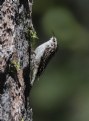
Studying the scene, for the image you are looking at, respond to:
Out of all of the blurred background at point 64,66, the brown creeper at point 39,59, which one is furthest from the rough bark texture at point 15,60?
the blurred background at point 64,66

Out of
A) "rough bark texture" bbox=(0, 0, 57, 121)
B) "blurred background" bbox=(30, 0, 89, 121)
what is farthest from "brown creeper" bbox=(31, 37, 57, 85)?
"blurred background" bbox=(30, 0, 89, 121)

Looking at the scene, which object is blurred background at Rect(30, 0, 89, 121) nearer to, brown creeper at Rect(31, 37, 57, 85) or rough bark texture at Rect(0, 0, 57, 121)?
brown creeper at Rect(31, 37, 57, 85)

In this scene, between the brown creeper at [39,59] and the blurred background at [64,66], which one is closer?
the brown creeper at [39,59]

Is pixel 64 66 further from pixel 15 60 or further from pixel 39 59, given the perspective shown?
pixel 15 60

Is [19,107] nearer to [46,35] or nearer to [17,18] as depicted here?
[17,18]

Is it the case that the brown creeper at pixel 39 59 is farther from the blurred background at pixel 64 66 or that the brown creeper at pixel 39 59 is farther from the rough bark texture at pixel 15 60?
the blurred background at pixel 64 66

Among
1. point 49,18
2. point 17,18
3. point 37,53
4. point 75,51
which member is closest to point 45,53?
point 37,53
